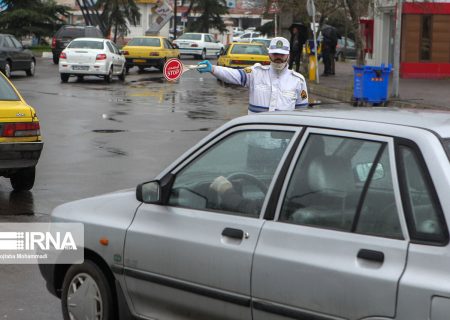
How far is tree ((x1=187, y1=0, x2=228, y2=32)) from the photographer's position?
3184 inches

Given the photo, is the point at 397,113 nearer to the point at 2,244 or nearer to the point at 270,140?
the point at 270,140

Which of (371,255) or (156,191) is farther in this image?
(156,191)

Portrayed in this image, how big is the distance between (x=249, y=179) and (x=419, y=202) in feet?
3.80

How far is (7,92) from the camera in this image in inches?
406

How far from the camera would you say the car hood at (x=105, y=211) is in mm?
5219

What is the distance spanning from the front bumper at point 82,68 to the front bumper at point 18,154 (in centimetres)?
2007

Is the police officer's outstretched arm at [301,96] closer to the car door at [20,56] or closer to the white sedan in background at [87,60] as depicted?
the white sedan in background at [87,60]

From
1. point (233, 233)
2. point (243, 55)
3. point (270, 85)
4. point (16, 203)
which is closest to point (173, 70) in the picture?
point (270, 85)

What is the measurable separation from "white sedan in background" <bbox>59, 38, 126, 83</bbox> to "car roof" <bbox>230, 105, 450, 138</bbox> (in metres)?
25.2

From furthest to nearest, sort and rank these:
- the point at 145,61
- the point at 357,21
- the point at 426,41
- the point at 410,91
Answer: the point at 145,61
the point at 426,41
the point at 410,91
the point at 357,21

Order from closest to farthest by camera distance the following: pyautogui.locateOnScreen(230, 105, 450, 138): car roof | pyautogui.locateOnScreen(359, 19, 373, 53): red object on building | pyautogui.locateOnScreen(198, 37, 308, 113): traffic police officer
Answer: pyautogui.locateOnScreen(230, 105, 450, 138): car roof, pyautogui.locateOnScreen(198, 37, 308, 113): traffic police officer, pyautogui.locateOnScreen(359, 19, 373, 53): red object on building

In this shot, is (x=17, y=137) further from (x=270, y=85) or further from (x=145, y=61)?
(x=145, y=61)

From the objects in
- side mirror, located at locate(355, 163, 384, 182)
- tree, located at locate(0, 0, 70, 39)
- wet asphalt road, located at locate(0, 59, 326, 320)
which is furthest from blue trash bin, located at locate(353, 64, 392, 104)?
tree, located at locate(0, 0, 70, 39)

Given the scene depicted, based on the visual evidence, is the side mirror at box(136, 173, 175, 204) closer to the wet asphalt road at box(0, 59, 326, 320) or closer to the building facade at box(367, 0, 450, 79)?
the wet asphalt road at box(0, 59, 326, 320)
